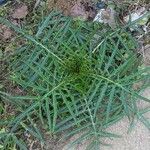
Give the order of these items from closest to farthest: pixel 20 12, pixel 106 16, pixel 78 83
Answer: pixel 78 83 < pixel 106 16 < pixel 20 12

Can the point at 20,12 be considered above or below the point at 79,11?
above

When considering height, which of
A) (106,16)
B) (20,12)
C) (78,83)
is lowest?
(78,83)

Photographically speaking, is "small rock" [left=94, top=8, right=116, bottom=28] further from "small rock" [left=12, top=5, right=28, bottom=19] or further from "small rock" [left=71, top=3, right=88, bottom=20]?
"small rock" [left=12, top=5, right=28, bottom=19]

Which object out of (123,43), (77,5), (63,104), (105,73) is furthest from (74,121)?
(77,5)

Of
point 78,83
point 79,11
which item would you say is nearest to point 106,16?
point 79,11

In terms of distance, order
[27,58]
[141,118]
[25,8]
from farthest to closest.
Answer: [25,8]
[27,58]
[141,118]

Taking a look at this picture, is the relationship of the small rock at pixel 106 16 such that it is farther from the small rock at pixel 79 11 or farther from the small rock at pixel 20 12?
the small rock at pixel 20 12

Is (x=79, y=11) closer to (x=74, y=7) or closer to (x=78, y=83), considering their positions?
(x=74, y=7)

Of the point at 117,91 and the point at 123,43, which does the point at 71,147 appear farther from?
the point at 123,43
